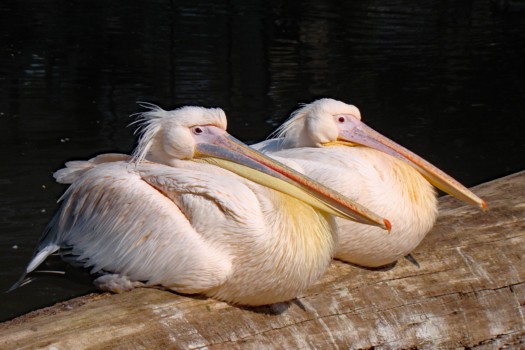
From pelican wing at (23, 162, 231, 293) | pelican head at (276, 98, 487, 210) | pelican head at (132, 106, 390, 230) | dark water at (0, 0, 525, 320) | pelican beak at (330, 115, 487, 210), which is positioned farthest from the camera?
dark water at (0, 0, 525, 320)

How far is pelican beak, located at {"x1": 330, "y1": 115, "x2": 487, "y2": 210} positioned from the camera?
3.65m

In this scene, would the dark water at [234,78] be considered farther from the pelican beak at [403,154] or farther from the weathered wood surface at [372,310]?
the pelican beak at [403,154]

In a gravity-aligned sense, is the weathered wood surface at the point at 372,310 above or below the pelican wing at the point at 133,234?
below

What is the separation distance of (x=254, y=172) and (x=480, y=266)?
123cm

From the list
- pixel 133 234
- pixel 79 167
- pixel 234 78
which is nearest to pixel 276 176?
pixel 133 234

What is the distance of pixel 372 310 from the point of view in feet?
11.2

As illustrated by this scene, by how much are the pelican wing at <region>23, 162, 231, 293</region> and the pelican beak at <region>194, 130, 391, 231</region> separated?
210 mm

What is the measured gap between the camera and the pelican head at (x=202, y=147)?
3.12m

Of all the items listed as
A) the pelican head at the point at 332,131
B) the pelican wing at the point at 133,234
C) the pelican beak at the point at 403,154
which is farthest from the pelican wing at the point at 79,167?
the pelican beak at the point at 403,154

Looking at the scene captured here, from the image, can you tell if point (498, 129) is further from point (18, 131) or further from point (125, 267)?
point (125, 267)

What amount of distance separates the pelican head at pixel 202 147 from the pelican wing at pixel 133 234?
0.29ft

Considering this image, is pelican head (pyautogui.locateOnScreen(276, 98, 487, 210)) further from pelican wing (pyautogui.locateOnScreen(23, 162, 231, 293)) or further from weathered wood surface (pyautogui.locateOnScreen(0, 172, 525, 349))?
pelican wing (pyautogui.locateOnScreen(23, 162, 231, 293))

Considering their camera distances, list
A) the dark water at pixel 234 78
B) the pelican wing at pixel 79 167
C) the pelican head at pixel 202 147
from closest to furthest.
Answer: the pelican head at pixel 202 147, the pelican wing at pixel 79 167, the dark water at pixel 234 78

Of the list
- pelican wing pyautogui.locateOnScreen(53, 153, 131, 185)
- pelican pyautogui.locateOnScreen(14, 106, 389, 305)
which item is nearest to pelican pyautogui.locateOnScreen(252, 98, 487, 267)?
pelican pyautogui.locateOnScreen(14, 106, 389, 305)
